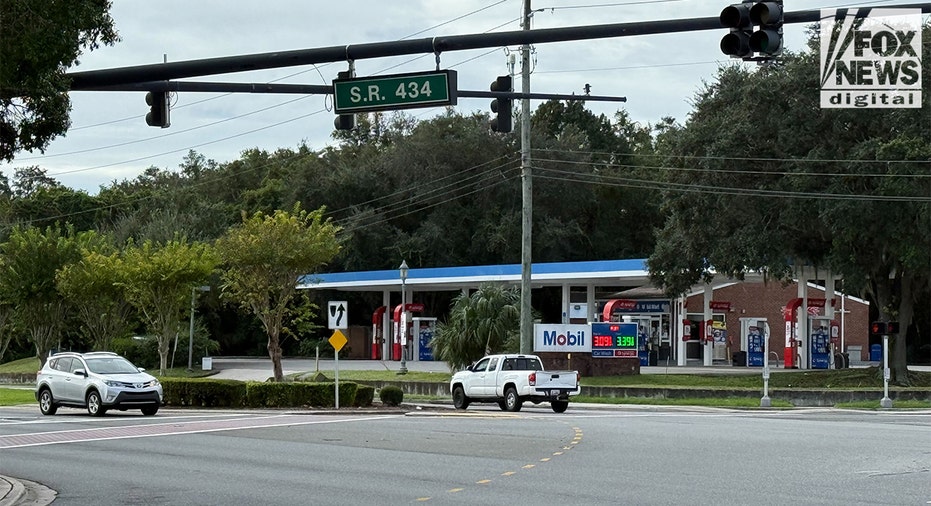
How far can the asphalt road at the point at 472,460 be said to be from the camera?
47.8ft

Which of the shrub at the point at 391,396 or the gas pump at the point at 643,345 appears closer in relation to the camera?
the shrub at the point at 391,396

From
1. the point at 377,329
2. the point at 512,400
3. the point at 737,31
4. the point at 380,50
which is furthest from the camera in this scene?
the point at 377,329

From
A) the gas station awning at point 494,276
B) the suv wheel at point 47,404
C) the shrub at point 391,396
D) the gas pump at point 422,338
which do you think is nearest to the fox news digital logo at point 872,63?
the gas station awning at point 494,276

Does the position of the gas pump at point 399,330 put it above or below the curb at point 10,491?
above

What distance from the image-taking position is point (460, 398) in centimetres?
3691

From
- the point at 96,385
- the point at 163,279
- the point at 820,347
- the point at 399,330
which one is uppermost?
the point at 163,279

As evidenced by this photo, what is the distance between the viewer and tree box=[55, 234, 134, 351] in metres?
50.6

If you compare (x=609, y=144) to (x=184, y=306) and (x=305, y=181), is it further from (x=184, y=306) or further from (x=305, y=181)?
(x=184, y=306)

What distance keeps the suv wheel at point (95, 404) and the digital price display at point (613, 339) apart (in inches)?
843

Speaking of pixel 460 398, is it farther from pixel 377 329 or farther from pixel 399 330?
pixel 377 329

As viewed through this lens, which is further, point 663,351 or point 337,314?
point 663,351

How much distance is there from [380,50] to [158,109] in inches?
167

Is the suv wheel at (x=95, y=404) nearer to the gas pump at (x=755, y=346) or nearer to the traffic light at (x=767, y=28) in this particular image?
the traffic light at (x=767, y=28)

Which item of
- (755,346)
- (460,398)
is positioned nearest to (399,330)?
(755,346)
